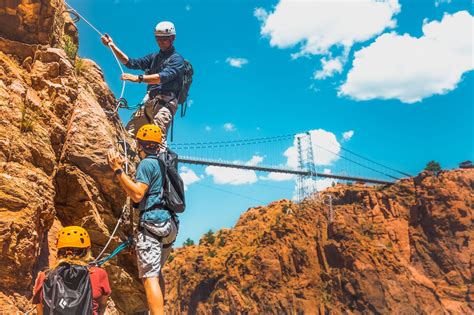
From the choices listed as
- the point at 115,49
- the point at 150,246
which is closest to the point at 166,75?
the point at 115,49

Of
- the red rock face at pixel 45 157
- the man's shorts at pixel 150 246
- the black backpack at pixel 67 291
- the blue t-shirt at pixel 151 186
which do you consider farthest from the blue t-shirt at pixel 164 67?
the black backpack at pixel 67 291

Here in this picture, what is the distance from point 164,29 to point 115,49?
0.92 metres

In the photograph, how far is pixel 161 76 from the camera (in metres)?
5.68

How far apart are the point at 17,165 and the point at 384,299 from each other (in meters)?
50.3

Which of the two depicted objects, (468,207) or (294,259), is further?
(468,207)

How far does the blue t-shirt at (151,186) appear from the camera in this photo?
169 inches

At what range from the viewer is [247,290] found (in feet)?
173

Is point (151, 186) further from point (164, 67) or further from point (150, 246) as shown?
point (164, 67)

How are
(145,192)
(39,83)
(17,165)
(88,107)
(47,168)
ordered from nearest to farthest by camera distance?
(145,192), (17,165), (47,168), (39,83), (88,107)

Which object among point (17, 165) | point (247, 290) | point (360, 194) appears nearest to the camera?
point (17, 165)

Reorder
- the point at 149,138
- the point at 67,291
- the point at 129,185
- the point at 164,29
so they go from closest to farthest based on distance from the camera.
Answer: the point at 67,291 → the point at 129,185 → the point at 149,138 → the point at 164,29

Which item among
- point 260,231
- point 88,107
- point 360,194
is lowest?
point 88,107

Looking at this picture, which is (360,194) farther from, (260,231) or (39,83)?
(39,83)

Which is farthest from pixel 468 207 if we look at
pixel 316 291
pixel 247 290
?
pixel 247 290
